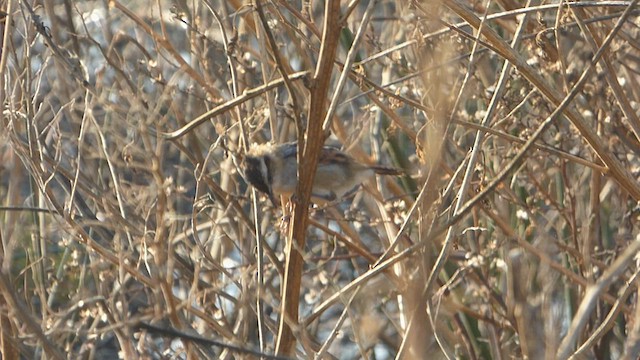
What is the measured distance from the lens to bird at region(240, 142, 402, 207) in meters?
4.33

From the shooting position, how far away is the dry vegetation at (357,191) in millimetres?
2934

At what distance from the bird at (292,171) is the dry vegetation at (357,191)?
86 millimetres

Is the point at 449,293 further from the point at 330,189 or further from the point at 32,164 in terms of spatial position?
the point at 32,164

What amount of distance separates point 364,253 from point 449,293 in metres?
0.89

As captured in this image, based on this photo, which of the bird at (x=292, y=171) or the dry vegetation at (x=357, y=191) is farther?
the bird at (x=292, y=171)

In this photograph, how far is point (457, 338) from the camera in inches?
205

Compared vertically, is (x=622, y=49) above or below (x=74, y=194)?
above

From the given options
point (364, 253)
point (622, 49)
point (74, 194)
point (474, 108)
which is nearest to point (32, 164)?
point (74, 194)

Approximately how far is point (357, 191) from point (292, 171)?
1.03 feet

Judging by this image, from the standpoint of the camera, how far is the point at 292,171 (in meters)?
4.88

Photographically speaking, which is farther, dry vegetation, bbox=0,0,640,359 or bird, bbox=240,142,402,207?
bird, bbox=240,142,402,207

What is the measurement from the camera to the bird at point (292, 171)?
14.2 ft

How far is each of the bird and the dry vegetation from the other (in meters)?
0.09

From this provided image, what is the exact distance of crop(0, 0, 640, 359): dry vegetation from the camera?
293 centimetres
